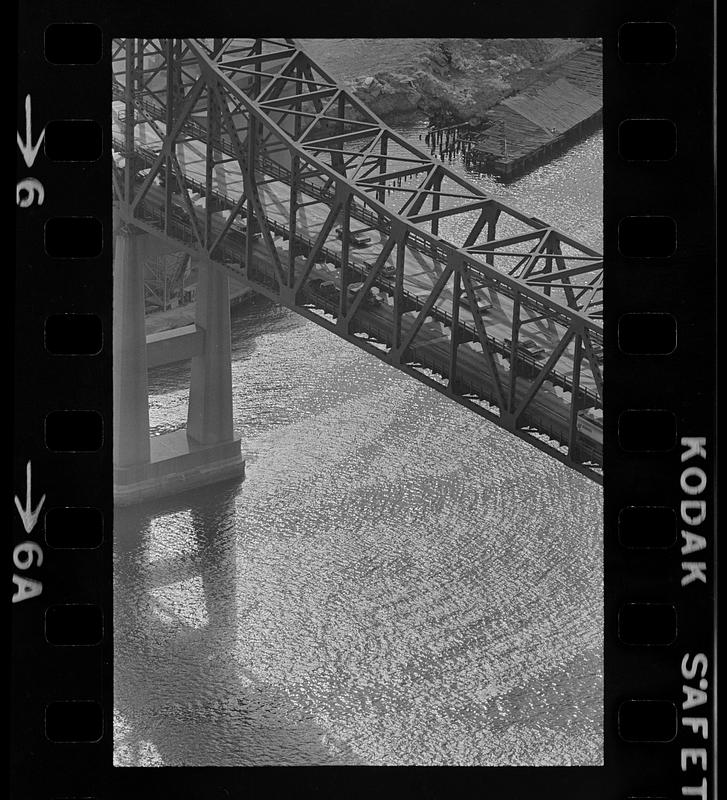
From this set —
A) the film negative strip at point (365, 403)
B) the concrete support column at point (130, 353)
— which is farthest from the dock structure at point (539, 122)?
the concrete support column at point (130, 353)

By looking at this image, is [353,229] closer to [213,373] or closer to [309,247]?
[309,247]

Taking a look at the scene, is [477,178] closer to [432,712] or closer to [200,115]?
[200,115]

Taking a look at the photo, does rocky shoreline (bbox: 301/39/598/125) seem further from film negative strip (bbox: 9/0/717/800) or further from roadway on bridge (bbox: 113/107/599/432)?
roadway on bridge (bbox: 113/107/599/432)

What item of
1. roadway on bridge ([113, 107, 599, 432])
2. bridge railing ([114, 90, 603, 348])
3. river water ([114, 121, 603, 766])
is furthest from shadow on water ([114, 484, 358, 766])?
bridge railing ([114, 90, 603, 348])
